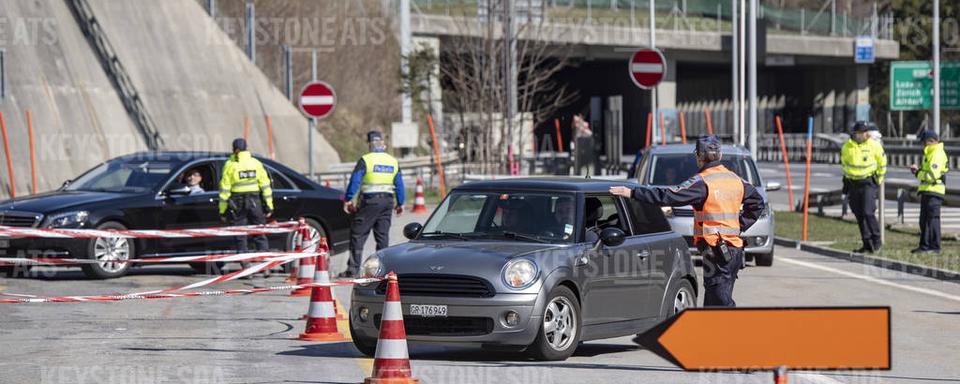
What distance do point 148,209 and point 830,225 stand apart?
1332 cm

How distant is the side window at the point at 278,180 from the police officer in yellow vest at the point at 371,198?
6.78ft

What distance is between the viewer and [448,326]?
10.9 m

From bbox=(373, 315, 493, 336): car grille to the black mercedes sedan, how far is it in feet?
25.2

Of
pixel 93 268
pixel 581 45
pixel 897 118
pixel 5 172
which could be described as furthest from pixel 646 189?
pixel 897 118

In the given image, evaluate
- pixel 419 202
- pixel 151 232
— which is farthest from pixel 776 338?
pixel 419 202

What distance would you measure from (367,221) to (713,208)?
744cm

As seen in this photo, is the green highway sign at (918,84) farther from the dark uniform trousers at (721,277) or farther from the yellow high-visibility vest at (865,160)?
the dark uniform trousers at (721,277)

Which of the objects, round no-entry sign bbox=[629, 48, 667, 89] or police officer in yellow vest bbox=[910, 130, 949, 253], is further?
round no-entry sign bbox=[629, 48, 667, 89]

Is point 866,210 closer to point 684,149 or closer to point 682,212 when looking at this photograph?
point 684,149

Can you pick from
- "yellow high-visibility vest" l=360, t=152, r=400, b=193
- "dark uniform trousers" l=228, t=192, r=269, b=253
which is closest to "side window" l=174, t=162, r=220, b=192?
"dark uniform trousers" l=228, t=192, r=269, b=253

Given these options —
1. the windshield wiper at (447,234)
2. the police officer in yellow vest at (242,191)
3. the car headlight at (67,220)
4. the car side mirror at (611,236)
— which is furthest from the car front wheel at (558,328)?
the car headlight at (67,220)

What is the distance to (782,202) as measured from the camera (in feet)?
120

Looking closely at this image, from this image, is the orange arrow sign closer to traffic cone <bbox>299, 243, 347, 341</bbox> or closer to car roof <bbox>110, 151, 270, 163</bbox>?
traffic cone <bbox>299, 243, 347, 341</bbox>

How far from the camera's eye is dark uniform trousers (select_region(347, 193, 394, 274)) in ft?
58.6
